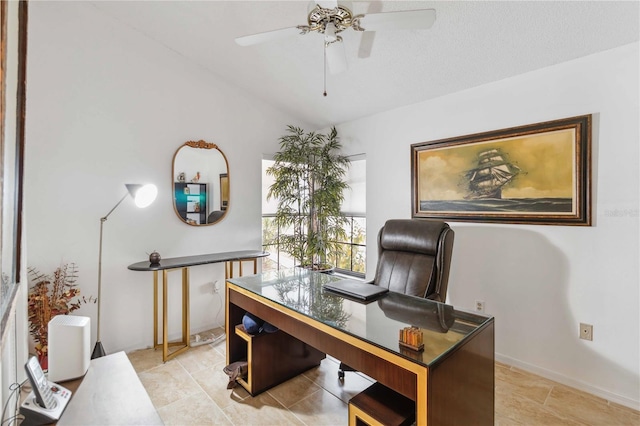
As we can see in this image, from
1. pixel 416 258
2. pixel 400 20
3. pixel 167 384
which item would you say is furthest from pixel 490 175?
pixel 167 384

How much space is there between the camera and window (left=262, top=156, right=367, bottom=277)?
381 cm

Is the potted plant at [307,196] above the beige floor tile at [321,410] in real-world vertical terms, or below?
above

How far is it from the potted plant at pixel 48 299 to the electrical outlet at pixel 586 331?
3.79 metres

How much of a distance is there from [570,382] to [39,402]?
10.1 ft

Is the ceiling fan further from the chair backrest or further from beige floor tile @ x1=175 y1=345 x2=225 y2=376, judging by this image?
beige floor tile @ x1=175 y1=345 x2=225 y2=376

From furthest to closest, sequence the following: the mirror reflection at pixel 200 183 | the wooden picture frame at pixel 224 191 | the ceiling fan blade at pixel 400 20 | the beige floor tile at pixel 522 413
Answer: the wooden picture frame at pixel 224 191 < the mirror reflection at pixel 200 183 < the beige floor tile at pixel 522 413 < the ceiling fan blade at pixel 400 20

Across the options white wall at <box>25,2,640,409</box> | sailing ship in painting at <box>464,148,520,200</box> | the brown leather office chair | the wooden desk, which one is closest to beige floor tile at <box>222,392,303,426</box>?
the brown leather office chair

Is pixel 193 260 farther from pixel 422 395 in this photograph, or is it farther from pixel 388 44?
pixel 388 44

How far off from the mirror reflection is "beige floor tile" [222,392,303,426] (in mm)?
1811

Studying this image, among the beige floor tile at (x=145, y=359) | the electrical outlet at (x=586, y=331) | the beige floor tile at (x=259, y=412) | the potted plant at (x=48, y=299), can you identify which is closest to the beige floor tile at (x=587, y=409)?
the electrical outlet at (x=586, y=331)

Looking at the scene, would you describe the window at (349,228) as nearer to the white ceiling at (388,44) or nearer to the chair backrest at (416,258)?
the white ceiling at (388,44)

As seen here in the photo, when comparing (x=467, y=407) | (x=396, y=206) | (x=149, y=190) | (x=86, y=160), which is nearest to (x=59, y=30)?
(x=86, y=160)

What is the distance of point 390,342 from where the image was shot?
50.5 inches

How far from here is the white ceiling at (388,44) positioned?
1.94 m
